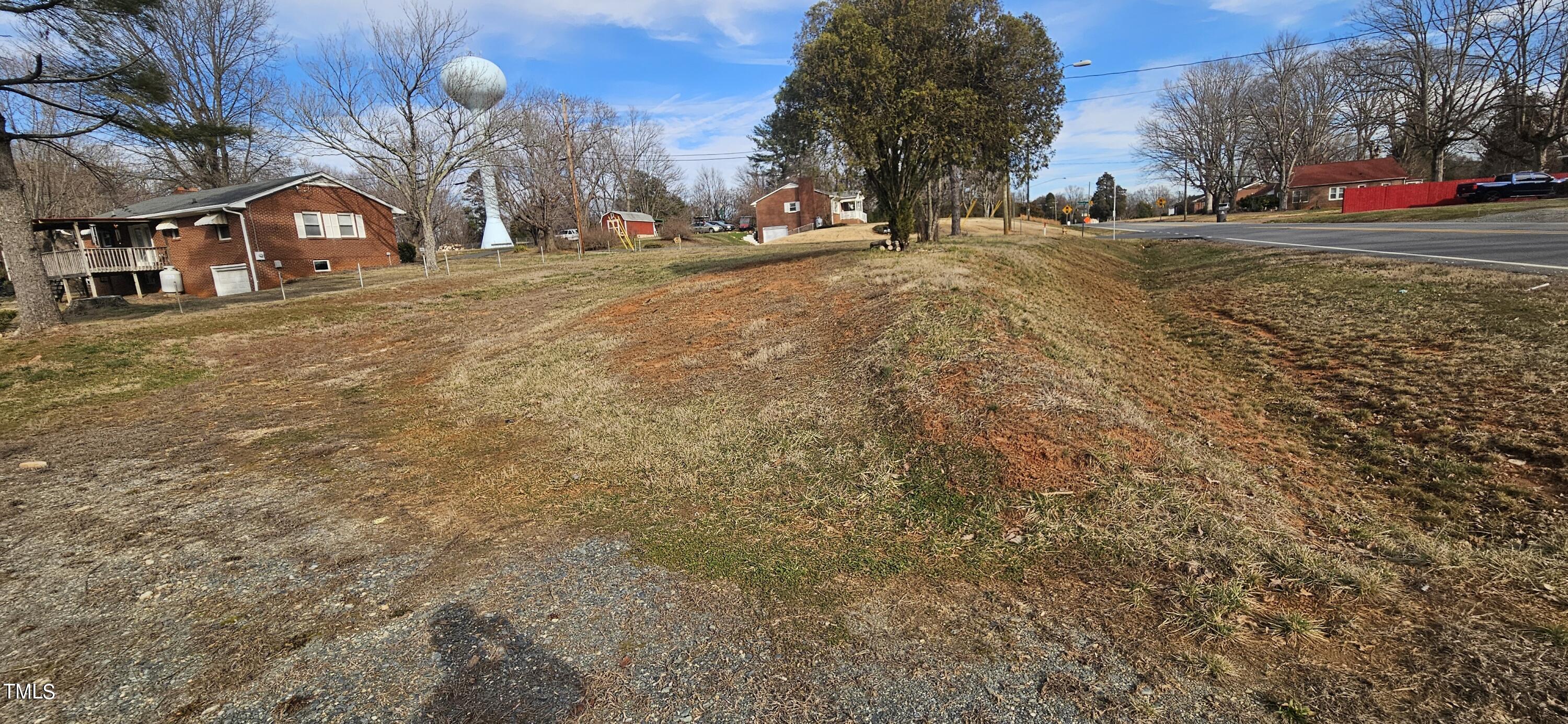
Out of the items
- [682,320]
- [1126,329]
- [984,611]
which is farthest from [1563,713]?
Answer: [682,320]

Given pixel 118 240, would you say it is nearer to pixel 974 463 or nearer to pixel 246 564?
pixel 246 564

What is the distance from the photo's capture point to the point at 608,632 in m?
2.97

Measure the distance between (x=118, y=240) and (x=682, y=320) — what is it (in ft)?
99.3

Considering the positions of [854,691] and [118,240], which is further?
[118,240]

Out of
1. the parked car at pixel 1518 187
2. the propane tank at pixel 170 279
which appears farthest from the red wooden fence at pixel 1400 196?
the propane tank at pixel 170 279

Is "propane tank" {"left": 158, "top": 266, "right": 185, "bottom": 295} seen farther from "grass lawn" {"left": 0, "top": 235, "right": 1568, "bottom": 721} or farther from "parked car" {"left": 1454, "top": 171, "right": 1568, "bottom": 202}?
"parked car" {"left": 1454, "top": 171, "right": 1568, "bottom": 202}

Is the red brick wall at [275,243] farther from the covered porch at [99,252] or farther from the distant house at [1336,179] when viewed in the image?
the distant house at [1336,179]

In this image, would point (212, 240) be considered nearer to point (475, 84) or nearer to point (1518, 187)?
point (475, 84)

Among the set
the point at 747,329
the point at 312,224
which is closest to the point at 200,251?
the point at 312,224

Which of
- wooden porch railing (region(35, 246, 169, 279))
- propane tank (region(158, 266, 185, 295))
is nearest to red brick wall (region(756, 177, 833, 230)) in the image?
propane tank (region(158, 266, 185, 295))

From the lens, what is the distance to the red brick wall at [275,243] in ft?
84.5

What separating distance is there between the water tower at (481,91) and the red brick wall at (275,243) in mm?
7191

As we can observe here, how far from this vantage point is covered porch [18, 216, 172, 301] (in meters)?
22.3

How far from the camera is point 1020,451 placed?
441 centimetres
